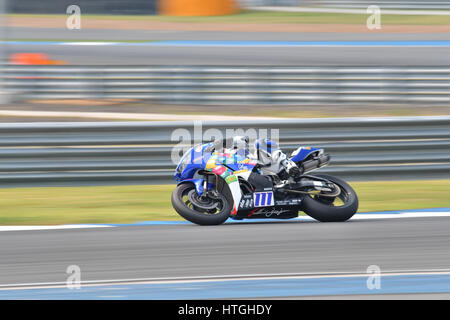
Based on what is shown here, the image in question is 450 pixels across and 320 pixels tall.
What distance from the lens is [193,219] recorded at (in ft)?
21.3

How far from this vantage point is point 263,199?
657 centimetres

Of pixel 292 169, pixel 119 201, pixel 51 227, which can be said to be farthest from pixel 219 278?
pixel 119 201

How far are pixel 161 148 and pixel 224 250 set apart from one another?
314 centimetres

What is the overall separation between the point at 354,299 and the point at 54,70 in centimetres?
1160

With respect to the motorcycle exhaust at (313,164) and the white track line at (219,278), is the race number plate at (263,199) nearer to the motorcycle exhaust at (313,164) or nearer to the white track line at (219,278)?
the motorcycle exhaust at (313,164)

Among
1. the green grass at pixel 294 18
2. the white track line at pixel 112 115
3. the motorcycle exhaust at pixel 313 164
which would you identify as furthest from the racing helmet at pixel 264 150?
the green grass at pixel 294 18

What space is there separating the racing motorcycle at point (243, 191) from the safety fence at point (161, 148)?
2.05m

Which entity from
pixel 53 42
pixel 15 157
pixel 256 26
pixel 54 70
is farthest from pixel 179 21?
pixel 15 157

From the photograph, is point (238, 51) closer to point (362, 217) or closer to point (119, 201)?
point (119, 201)

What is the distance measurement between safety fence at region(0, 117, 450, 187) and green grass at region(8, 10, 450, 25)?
16220 millimetres

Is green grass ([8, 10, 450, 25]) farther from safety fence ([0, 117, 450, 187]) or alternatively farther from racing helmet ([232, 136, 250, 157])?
racing helmet ([232, 136, 250, 157])

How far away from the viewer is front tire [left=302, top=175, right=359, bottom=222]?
6.60 m

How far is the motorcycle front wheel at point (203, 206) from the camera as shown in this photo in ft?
21.3

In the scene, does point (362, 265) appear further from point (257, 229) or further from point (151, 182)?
point (151, 182)
